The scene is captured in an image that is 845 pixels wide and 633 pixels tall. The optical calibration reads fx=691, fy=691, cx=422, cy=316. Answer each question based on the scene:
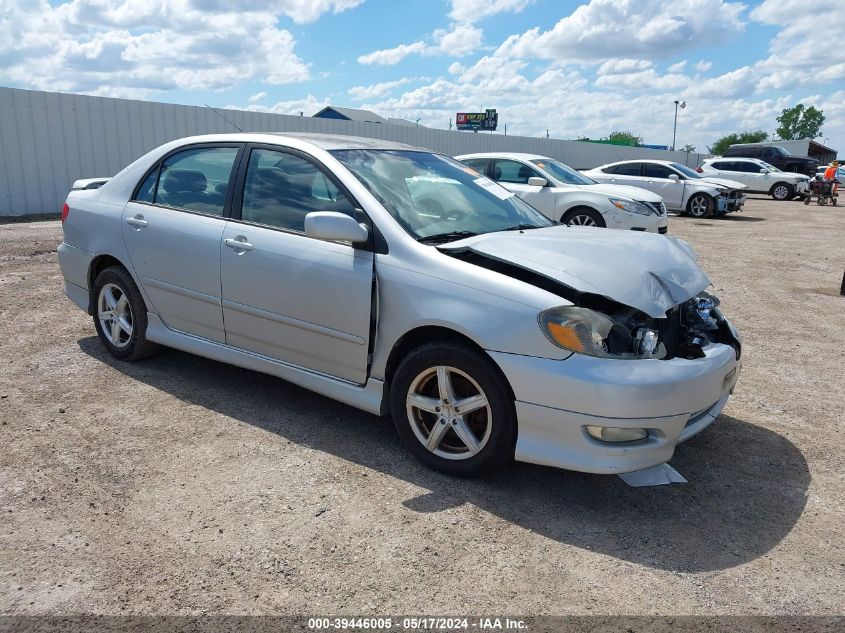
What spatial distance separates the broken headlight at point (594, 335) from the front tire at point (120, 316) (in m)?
3.04

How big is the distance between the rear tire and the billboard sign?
217 ft

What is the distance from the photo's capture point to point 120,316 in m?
4.97

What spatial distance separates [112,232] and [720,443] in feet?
13.8

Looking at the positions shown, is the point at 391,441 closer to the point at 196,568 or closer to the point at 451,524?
the point at 451,524

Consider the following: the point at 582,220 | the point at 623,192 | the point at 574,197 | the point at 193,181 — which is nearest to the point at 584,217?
the point at 582,220

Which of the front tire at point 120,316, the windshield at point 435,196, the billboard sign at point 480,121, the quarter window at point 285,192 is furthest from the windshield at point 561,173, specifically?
the billboard sign at point 480,121

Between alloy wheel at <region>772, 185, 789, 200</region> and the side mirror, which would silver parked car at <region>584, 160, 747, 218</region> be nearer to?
alloy wheel at <region>772, 185, 789, 200</region>

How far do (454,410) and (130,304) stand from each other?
2.70m

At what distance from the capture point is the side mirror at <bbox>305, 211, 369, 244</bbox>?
3.50 metres

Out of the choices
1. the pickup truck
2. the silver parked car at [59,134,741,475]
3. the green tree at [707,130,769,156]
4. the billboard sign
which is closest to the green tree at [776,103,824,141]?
the green tree at [707,130,769,156]

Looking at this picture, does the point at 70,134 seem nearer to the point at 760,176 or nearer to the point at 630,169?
the point at 630,169

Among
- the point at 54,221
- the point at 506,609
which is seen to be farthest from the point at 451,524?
the point at 54,221

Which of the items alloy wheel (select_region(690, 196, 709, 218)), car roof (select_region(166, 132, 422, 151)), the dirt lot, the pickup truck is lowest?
the dirt lot

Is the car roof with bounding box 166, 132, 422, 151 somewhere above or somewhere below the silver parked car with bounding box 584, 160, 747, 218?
above
